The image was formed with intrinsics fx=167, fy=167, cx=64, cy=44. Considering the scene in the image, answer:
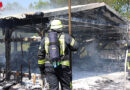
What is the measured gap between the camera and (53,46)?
3.51 m

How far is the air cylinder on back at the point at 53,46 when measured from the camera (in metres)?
3.49

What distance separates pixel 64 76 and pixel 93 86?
3.52m

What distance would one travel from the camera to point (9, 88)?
6312 millimetres

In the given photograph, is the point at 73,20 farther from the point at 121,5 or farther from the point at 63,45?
the point at 121,5

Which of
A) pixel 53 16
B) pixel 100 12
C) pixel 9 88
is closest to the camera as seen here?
pixel 9 88

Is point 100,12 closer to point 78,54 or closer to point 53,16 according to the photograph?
point 53,16

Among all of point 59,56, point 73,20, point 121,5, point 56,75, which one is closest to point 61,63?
point 59,56

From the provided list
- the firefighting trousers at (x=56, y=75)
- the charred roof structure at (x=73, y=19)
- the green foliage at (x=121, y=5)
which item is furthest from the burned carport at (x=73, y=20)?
the green foliage at (x=121, y=5)

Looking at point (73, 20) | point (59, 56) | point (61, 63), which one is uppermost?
point (73, 20)

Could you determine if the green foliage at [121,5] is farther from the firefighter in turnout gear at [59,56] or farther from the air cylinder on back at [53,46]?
the air cylinder on back at [53,46]

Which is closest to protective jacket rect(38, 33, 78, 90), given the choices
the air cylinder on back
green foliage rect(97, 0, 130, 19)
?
the air cylinder on back

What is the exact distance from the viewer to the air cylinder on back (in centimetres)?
349

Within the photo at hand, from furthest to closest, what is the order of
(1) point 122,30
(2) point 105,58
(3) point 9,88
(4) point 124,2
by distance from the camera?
1. (4) point 124,2
2. (2) point 105,58
3. (1) point 122,30
4. (3) point 9,88

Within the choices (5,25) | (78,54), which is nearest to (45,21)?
(5,25)
